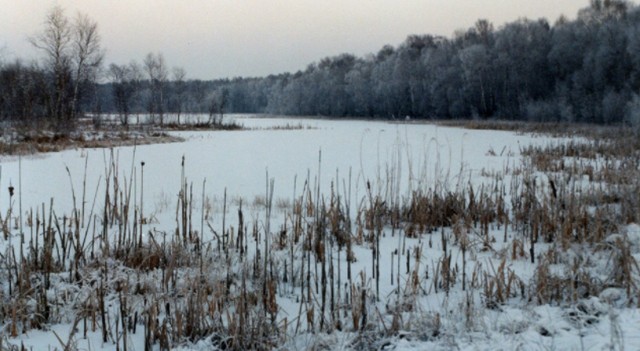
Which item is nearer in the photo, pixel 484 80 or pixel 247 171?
pixel 247 171

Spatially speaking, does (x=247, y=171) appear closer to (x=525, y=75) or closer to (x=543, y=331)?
(x=543, y=331)

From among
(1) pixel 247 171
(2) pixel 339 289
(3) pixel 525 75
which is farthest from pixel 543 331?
(3) pixel 525 75

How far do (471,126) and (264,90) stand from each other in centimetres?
8971

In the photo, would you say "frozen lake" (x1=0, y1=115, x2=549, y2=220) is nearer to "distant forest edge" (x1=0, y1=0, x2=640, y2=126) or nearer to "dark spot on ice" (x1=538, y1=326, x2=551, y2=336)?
"dark spot on ice" (x1=538, y1=326, x2=551, y2=336)

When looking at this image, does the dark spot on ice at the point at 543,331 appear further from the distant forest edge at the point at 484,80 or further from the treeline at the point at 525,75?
the treeline at the point at 525,75

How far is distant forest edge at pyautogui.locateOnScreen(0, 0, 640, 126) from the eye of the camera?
33.8 meters

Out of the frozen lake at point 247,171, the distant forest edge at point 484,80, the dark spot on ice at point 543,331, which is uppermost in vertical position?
the distant forest edge at point 484,80

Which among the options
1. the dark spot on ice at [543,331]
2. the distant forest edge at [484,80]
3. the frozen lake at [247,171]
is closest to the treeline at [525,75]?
the distant forest edge at [484,80]

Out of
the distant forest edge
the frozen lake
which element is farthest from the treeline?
the frozen lake

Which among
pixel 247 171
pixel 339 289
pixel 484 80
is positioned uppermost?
pixel 484 80

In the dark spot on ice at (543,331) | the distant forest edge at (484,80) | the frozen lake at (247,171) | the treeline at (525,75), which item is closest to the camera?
the dark spot on ice at (543,331)

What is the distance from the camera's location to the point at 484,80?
Answer: 157 feet

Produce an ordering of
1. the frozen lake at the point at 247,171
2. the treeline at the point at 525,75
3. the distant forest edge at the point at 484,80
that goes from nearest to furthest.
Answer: the frozen lake at the point at 247,171 < the distant forest edge at the point at 484,80 < the treeline at the point at 525,75

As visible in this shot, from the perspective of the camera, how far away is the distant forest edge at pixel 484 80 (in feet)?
111
